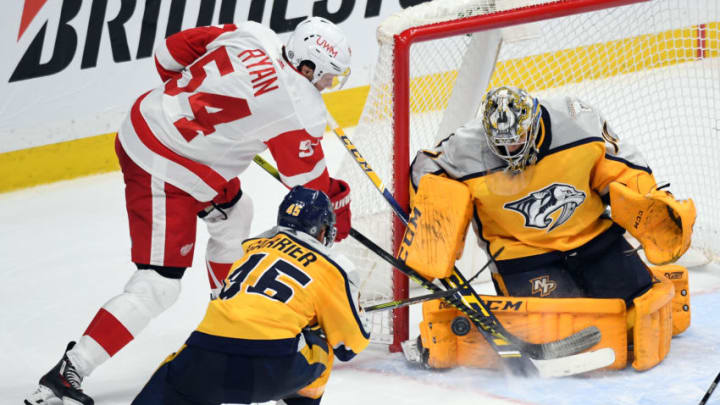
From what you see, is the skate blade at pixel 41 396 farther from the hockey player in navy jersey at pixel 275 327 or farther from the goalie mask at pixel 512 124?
the goalie mask at pixel 512 124

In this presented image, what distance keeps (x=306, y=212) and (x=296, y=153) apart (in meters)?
0.44

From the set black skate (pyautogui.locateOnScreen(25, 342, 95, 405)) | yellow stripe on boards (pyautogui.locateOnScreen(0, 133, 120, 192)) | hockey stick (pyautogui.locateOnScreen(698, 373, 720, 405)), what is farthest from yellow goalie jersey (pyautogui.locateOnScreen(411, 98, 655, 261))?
yellow stripe on boards (pyautogui.locateOnScreen(0, 133, 120, 192))

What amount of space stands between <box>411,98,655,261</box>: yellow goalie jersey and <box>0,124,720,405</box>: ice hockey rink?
428 millimetres

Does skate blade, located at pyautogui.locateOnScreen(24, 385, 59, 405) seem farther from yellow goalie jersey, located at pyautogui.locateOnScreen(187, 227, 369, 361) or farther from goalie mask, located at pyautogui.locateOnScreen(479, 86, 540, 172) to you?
goalie mask, located at pyautogui.locateOnScreen(479, 86, 540, 172)

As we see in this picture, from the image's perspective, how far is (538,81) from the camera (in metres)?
4.38

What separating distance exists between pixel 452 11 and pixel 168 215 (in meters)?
1.05

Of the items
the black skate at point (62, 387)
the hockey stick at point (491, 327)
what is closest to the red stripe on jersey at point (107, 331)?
the black skate at point (62, 387)

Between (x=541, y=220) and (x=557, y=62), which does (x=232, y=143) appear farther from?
(x=557, y=62)

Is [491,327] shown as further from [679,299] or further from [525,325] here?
[679,299]

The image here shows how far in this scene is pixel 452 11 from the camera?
3.08m

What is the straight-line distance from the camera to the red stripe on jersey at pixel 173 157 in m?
2.91

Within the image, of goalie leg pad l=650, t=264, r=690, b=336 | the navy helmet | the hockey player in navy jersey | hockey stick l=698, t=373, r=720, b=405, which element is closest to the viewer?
the hockey player in navy jersey

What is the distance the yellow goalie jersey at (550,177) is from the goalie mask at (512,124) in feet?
0.19

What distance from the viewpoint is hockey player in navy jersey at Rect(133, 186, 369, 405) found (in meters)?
2.25
